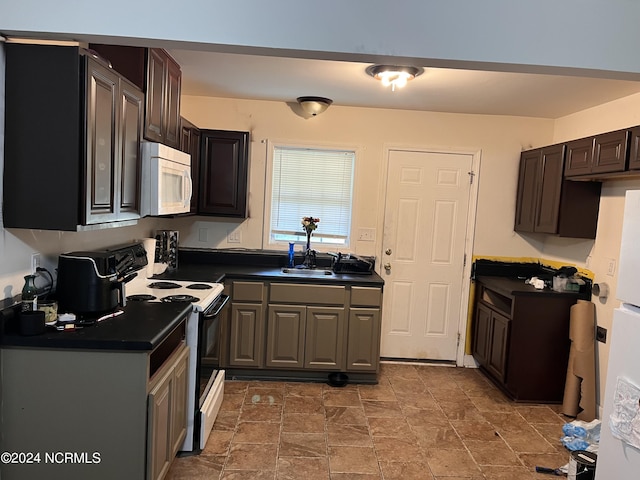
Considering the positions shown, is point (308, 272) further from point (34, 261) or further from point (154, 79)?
point (34, 261)

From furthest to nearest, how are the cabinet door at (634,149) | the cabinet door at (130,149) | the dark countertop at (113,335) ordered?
the cabinet door at (634,149) → the cabinet door at (130,149) → the dark countertop at (113,335)

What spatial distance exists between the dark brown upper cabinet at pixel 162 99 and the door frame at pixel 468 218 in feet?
6.21

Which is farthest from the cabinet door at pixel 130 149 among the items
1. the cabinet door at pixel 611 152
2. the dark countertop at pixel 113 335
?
the cabinet door at pixel 611 152

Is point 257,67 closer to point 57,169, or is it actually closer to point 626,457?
point 57,169

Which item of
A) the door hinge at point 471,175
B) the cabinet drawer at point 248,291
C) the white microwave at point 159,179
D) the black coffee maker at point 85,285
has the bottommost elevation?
the cabinet drawer at point 248,291

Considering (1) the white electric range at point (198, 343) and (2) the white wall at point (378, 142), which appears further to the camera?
(2) the white wall at point (378, 142)

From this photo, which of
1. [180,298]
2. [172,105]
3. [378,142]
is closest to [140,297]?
[180,298]

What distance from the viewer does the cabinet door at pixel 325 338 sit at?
3.61m

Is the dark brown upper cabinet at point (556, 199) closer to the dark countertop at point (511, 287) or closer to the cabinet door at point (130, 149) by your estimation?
the dark countertop at point (511, 287)

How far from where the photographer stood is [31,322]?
5.82 feet

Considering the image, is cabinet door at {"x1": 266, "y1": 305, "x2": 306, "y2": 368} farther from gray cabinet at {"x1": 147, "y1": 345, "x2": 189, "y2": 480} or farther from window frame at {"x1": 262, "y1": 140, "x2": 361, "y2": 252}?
gray cabinet at {"x1": 147, "y1": 345, "x2": 189, "y2": 480}

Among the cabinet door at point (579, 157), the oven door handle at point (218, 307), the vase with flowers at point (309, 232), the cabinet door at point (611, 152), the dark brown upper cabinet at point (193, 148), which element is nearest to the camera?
the oven door handle at point (218, 307)

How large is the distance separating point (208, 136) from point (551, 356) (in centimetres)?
325

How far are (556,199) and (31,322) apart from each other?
137 inches
